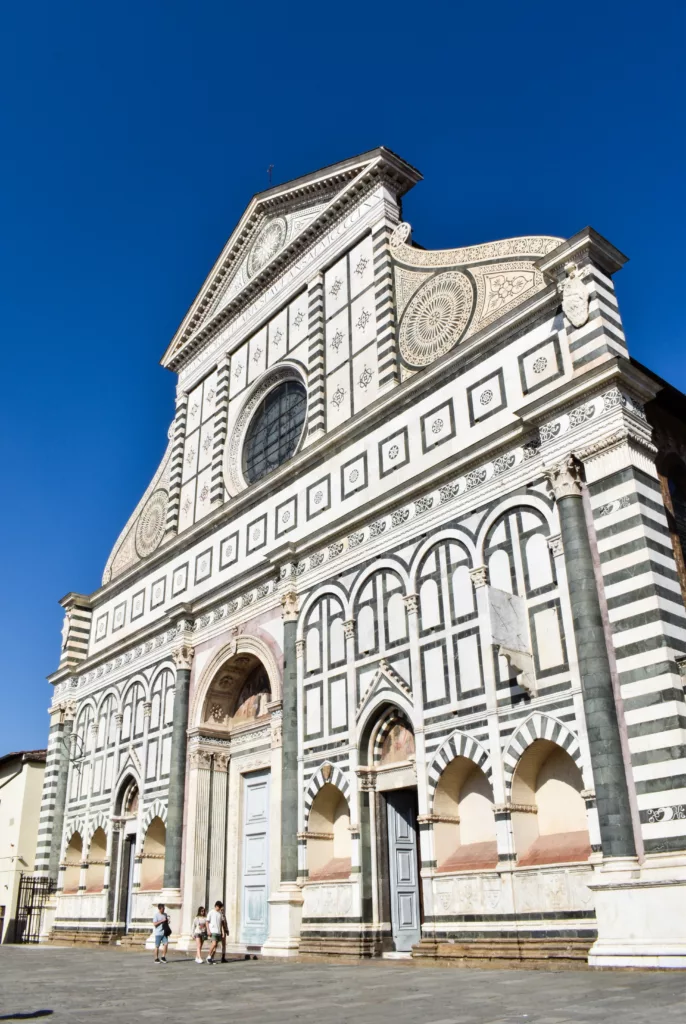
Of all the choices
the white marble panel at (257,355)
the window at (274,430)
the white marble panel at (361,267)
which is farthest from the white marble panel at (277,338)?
the white marble panel at (361,267)

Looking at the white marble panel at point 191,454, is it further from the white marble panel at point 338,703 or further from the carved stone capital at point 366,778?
the carved stone capital at point 366,778

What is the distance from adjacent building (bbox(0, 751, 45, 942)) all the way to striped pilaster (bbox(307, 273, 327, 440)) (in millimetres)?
17910

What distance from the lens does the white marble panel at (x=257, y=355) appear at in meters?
21.9

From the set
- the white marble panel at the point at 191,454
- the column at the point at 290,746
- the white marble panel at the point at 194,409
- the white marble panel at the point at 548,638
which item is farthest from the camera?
the white marble panel at the point at 194,409

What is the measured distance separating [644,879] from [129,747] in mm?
15202

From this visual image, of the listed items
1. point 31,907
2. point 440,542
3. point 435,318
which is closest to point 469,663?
point 440,542

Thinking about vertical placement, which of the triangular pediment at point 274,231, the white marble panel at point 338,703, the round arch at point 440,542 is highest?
the triangular pediment at point 274,231

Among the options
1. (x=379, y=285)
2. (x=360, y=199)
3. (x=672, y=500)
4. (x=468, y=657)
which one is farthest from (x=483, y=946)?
(x=360, y=199)

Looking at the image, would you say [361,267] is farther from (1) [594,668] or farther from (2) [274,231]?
(1) [594,668]

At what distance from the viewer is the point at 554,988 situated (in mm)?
8531

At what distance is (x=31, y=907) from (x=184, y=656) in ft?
32.0

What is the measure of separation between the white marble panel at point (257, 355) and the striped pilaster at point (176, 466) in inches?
133

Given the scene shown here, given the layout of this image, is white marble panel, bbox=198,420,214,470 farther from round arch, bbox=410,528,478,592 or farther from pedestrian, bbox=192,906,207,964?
pedestrian, bbox=192,906,207,964

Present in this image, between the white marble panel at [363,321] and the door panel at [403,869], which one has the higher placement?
the white marble panel at [363,321]
